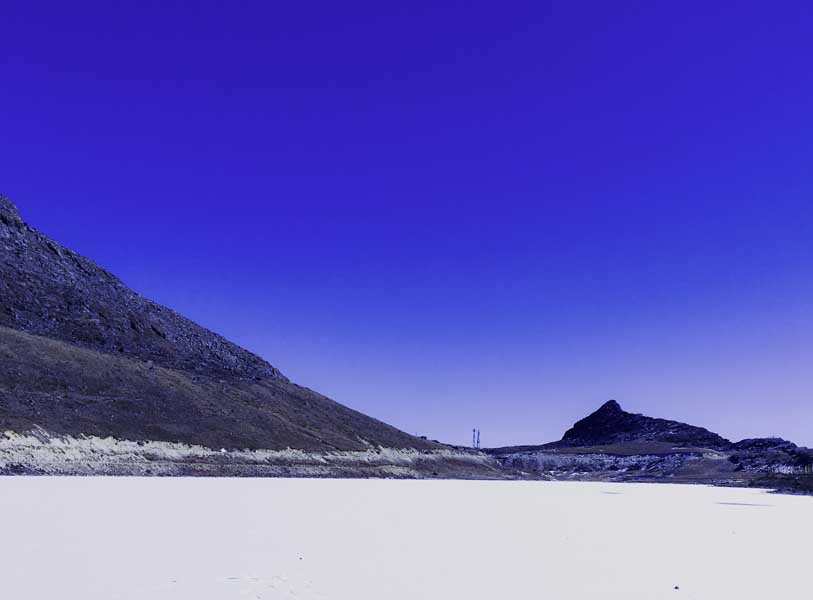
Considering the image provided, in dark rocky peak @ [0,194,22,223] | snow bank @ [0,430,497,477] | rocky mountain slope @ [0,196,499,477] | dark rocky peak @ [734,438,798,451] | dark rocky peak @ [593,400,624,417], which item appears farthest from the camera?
dark rocky peak @ [593,400,624,417]

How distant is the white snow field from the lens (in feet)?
36.4

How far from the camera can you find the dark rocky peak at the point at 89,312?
7312 centimetres

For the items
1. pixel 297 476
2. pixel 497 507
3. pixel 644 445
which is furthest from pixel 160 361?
pixel 644 445

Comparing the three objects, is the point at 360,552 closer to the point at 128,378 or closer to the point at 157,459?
the point at 157,459

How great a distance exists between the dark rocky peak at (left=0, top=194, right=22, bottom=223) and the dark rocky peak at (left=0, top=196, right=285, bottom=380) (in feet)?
0.45

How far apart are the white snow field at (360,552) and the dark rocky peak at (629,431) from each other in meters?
123

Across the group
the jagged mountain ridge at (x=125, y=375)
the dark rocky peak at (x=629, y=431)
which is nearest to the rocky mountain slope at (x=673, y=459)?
the dark rocky peak at (x=629, y=431)

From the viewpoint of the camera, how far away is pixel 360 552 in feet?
50.4

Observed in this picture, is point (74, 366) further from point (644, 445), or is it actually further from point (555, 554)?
point (644, 445)

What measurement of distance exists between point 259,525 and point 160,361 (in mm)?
63385

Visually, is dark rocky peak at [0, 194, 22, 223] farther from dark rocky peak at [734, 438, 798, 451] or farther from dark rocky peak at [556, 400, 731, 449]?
dark rocky peak at [556, 400, 731, 449]

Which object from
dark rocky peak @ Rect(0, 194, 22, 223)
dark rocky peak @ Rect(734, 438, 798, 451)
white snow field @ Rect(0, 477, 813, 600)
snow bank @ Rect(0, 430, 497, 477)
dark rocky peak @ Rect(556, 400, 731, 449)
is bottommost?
white snow field @ Rect(0, 477, 813, 600)

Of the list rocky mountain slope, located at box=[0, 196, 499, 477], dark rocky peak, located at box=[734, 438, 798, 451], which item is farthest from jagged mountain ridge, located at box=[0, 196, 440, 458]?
dark rocky peak, located at box=[734, 438, 798, 451]

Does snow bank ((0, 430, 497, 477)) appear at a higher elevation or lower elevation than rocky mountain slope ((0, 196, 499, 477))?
lower
